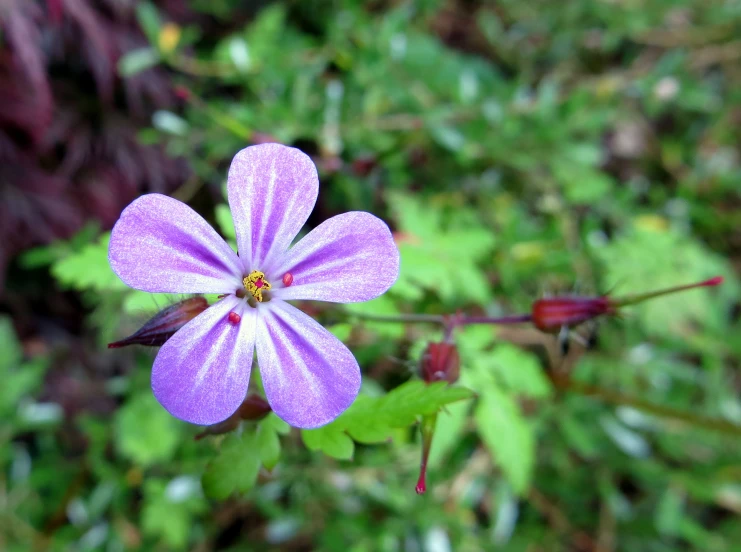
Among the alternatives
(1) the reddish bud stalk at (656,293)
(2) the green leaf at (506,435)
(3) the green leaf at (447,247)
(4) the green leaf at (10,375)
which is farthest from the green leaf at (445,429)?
(4) the green leaf at (10,375)

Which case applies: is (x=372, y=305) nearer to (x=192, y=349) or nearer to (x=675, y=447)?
(x=192, y=349)

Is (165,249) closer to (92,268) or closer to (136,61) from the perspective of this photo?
(92,268)

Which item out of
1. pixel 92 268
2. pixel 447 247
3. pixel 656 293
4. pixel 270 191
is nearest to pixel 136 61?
pixel 92 268

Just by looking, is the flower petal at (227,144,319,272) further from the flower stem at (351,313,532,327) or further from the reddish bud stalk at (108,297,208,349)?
the flower stem at (351,313,532,327)

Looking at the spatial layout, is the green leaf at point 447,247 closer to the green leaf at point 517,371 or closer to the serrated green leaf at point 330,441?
the green leaf at point 517,371

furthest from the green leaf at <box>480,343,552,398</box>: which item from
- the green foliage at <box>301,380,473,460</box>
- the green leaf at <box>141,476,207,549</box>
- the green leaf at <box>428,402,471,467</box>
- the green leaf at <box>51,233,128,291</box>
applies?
the green leaf at <box>141,476,207,549</box>

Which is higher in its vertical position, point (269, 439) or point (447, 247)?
point (269, 439)

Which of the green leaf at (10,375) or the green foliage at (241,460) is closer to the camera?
the green foliage at (241,460)
